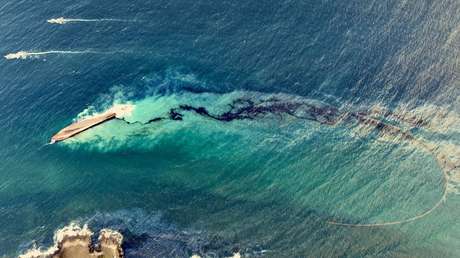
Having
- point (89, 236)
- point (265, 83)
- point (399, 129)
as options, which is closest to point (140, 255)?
point (89, 236)

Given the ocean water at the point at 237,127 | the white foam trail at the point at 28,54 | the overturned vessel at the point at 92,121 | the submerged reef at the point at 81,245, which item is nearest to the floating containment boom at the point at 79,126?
the overturned vessel at the point at 92,121

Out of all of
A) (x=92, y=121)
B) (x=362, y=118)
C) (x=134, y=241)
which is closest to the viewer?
(x=134, y=241)

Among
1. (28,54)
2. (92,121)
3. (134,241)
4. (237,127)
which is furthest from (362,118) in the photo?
(28,54)

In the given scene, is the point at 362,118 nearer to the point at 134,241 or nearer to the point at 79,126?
the point at 134,241

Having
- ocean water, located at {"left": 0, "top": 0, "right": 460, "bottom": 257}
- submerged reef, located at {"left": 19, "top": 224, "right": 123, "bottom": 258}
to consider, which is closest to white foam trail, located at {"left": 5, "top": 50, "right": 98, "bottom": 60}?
ocean water, located at {"left": 0, "top": 0, "right": 460, "bottom": 257}

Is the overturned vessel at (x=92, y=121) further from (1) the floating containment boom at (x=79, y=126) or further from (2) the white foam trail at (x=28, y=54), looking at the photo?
(2) the white foam trail at (x=28, y=54)
